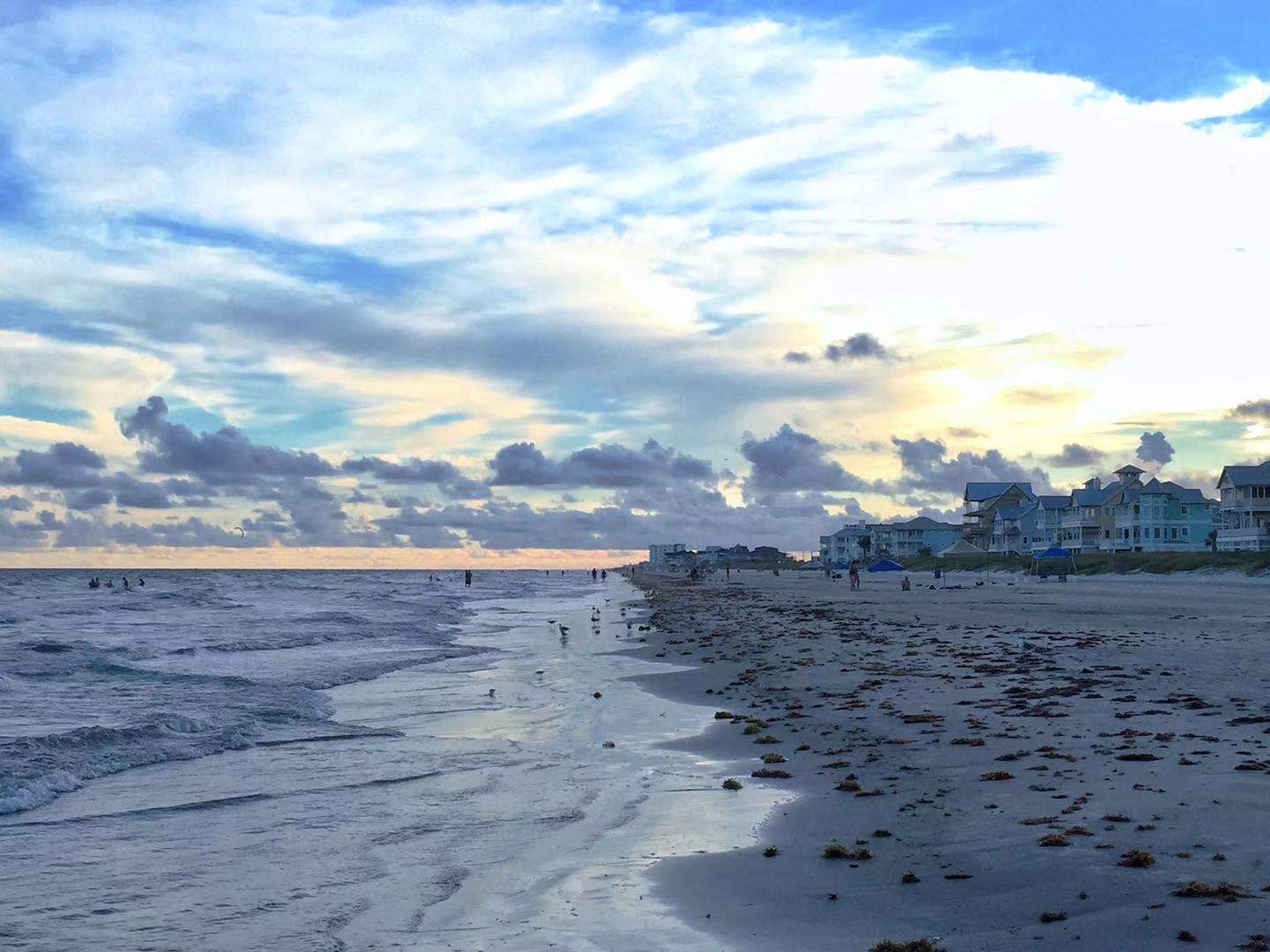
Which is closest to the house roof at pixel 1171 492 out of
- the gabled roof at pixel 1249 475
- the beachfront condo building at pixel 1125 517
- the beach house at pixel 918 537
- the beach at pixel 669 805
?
the beachfront condo building at pixel 1125 517

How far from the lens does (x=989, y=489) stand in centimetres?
16100

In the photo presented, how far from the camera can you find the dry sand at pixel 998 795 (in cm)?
866

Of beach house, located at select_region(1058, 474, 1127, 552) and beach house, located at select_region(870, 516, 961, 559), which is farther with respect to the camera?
beach house, located at select_region(870, 516, 961, 559)

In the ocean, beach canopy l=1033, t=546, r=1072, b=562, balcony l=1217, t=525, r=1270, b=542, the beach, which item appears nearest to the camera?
the beach

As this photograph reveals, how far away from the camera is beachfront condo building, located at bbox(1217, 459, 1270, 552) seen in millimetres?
94062

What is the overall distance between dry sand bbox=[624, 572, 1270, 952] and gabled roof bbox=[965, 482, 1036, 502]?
13292cm

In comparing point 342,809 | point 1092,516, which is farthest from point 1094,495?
point 342,809

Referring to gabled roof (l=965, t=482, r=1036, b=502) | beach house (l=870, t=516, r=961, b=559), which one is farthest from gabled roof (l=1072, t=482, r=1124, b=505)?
beach house (l=870, t=516, r=961, b=559)

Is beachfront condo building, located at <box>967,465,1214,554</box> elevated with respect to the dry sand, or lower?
elevated

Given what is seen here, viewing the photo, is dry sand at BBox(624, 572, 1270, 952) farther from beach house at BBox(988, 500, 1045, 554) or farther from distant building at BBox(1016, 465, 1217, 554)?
beach house at BBox(988, 500, 1045, 554)

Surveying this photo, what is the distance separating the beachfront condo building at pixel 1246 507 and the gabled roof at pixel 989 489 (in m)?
55.3

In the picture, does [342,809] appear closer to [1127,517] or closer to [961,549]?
[1127,517]

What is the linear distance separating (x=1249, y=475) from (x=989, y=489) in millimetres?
65557

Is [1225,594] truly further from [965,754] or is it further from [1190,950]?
[1190,950]
